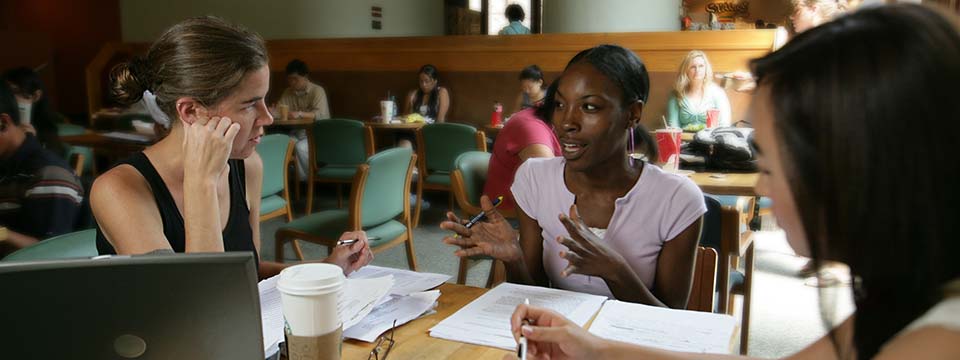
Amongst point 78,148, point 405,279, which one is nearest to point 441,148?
point 78,148

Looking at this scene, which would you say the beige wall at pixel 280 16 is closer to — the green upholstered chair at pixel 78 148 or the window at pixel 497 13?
the window at pixel 497 13

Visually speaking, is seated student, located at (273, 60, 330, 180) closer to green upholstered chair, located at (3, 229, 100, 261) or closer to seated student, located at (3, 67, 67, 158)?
seated student, located at (3, 67, 67, 158)

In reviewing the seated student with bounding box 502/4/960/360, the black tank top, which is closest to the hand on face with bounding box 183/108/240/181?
the black tank top

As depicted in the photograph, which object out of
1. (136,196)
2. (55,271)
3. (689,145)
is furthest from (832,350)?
(689,145)

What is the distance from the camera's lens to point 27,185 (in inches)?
100

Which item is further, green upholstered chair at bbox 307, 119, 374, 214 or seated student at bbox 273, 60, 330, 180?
seated student at bbox 273, 60, 330, 180

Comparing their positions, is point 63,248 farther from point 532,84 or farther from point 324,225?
point 532,84

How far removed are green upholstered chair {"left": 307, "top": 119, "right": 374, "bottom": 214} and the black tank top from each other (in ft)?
10.7

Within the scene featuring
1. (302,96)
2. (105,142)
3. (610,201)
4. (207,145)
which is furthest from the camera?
(302,96)

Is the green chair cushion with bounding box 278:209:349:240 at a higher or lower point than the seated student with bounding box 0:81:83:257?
lower

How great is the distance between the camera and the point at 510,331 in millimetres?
1139

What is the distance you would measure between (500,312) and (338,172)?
12.7 ft

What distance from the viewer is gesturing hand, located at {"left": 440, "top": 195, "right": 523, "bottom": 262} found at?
1423mm

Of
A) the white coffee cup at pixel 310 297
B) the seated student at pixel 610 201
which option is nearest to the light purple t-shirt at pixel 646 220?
the seated student at pixel 610 201
